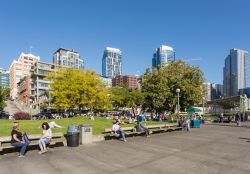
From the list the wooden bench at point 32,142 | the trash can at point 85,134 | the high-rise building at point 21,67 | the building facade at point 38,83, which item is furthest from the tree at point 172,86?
the high-rise building at point 21,67

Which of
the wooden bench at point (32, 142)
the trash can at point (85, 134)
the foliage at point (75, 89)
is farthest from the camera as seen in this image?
the foliage at point (75, 89)

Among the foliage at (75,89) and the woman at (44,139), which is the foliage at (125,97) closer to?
the foliage at (75,89)

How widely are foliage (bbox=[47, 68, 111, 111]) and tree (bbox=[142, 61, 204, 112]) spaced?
15.0 metres

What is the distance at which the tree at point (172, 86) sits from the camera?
44812mm

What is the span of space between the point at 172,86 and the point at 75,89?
20.8 m

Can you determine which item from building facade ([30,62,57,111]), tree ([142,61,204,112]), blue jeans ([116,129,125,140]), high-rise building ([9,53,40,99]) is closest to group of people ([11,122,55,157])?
blue jeans ([116,129,125,140])

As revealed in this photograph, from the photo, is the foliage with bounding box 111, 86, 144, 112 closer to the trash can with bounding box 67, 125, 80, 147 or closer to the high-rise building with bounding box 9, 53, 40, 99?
the trash can with bounding box 67, 125, 80, 147

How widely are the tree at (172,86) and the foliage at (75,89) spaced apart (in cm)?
1502

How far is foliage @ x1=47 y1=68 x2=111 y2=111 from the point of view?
56.7 metres

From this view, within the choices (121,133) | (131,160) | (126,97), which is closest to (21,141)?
(131,160)

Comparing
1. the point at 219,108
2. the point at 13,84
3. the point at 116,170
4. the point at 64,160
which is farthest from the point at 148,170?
the point at 13,84

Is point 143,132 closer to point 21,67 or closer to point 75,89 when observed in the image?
point 75,89

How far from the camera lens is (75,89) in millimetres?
57125

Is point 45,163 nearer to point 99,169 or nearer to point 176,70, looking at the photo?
point 99,169
